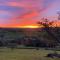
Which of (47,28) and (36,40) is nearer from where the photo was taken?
(47,28)

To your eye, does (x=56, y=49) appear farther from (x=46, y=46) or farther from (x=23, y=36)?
(x=23, y=36)

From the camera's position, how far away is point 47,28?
18.3 m

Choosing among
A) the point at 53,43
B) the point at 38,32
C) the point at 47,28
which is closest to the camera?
the point at 47,28

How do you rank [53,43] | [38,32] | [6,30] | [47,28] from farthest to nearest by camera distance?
[6,30]
[38,32]
[53,43]
[47,28]

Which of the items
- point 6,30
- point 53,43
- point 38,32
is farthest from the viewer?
point 6,30

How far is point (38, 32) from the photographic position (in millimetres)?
22188

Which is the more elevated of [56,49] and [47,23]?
[47,23]

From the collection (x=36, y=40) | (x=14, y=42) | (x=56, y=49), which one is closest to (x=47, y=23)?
(x=56, y=49)

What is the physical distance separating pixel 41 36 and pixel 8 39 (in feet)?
12.3

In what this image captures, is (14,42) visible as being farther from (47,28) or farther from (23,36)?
(47,28)

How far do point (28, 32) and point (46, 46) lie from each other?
6.26 ft

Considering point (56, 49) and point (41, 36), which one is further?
point (41, 36)

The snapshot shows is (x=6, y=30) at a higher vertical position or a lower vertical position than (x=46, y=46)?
higher

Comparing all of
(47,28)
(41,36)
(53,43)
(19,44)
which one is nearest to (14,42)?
(19,44)
